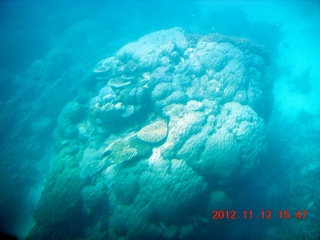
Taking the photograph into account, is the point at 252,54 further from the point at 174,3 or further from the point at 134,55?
the point at 174,3

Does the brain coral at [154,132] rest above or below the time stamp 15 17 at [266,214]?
above

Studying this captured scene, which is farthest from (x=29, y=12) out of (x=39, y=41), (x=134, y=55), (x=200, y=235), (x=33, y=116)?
(x=200, y=235)

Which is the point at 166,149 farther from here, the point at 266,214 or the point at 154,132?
the point at 266,214

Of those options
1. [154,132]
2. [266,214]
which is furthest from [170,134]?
[266,214]

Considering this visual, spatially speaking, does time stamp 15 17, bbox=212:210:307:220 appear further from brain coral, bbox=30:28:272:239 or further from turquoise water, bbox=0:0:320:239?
brain coral, bbox=30:28:272:239

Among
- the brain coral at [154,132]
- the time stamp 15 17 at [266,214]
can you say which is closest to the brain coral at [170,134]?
the brain coral at [154,132]

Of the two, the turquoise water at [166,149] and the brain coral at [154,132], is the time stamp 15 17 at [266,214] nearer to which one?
the turquoise water at [166,149]

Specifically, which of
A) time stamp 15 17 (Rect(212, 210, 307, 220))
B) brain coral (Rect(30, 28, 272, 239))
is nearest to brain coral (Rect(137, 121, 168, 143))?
brain coral (Rect(30, 28, 272, 239))
